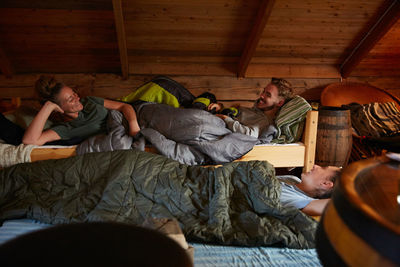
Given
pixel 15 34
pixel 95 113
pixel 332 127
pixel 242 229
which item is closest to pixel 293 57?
pixel 332 127

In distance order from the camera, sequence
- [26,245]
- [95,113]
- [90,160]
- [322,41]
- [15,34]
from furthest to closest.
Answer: [322,41], [15,34], [95,113], [90,160], [26,245]

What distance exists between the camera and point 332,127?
2340mm

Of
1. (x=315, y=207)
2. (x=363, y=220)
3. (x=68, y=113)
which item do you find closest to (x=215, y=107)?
(x=68, y=113)

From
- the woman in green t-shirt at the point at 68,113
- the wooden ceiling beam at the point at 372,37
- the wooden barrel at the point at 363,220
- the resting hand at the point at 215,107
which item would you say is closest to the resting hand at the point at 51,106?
the woman in green t-shirt at the point at 68,113

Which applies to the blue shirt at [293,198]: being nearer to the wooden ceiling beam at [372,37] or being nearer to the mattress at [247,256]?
the mattress at [247,256]

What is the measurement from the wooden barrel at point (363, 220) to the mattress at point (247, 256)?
2.76ft

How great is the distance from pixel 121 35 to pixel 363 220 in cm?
274

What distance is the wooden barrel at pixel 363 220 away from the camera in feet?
1.04

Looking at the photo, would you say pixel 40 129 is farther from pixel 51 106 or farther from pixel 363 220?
pixel 363 220

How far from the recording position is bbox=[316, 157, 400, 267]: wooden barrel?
0.32 meters

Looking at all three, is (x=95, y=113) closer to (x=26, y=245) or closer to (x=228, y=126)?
(x=228, y=126)

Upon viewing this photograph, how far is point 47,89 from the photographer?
2.03 meters

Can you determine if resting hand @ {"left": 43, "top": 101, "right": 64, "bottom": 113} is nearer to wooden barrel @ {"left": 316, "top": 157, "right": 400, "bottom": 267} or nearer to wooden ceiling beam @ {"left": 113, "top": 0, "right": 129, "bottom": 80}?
wooden ceiling beam @ {"left": 113, "top": 0, "right": 129, "bottom": 80}

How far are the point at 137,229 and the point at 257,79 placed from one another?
329 cm
